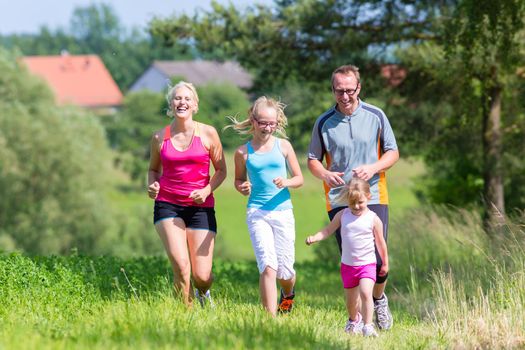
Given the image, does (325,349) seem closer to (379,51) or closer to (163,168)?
(163,168)

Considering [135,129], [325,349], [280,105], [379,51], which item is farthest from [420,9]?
[135,129]

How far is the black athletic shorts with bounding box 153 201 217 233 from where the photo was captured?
9.18 metres

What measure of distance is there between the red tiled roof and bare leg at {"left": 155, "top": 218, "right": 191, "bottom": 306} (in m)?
116

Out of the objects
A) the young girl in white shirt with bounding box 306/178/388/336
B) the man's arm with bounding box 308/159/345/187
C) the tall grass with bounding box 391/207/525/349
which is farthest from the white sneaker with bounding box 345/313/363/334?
the man's arm with bounding box 308/159/345/187

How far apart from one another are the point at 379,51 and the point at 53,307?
47.9 feet

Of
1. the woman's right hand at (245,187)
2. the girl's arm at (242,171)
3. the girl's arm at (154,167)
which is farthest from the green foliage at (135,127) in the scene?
the woman's right hand at (245,187)

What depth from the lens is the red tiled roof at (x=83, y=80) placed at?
126 meters

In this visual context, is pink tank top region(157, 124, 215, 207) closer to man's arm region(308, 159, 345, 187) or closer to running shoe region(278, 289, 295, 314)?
man's arm region(308, 159, 345, 187)

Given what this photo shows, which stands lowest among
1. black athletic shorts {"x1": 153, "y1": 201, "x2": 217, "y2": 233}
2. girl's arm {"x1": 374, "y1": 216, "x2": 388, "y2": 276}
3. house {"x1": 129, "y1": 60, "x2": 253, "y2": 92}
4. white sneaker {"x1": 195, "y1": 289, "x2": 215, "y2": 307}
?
house {"x1": 129, "y1": 60, "x2": 253, "y2": 92}

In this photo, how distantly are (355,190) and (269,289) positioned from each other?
1176mm

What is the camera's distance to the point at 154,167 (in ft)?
31.1

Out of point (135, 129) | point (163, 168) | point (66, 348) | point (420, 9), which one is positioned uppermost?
point (420, 9)

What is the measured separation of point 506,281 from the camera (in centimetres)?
906

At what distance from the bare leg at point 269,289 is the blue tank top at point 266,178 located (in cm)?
56
